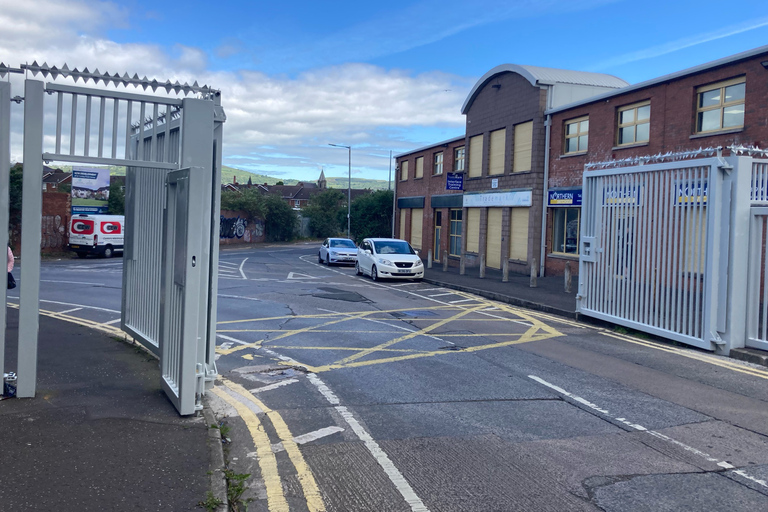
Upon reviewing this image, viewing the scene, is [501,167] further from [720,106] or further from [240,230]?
[240,230]

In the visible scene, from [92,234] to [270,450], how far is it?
1282 inches

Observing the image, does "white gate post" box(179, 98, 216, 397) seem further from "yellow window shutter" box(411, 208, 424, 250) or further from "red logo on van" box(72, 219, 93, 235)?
"red logo on van" box(72, 219, 93, 235)

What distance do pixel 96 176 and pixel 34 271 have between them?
128ft

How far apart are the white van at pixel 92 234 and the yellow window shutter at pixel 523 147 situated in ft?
72.9

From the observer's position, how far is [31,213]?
585 centimetres

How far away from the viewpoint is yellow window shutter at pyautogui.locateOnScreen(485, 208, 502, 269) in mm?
27344

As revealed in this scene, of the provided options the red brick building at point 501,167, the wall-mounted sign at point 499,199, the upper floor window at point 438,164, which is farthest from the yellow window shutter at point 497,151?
the upper floor window at point 438,164

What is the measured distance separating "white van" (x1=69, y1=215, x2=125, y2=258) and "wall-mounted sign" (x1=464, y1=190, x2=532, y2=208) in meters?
19.6

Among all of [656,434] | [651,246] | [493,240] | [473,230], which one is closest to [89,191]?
[473,230]

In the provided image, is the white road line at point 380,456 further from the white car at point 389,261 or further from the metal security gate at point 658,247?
the white car at point 389,261

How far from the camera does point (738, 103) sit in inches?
640

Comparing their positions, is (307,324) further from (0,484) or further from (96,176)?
(96,176)

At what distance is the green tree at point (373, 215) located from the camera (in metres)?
45.9

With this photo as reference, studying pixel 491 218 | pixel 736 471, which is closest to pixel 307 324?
pixel 736 471
